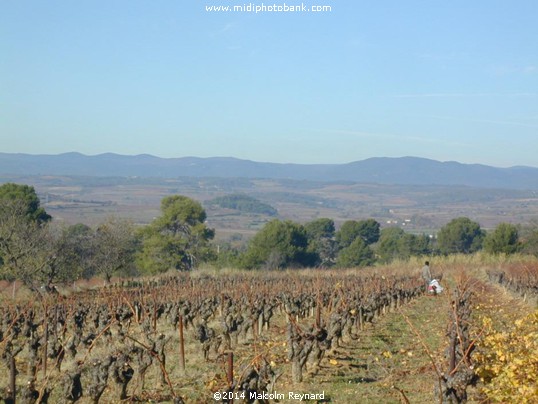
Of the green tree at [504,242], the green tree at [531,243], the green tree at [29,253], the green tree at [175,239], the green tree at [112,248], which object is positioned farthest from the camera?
the green tree at [504,242]

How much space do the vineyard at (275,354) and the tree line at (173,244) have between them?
967 cm

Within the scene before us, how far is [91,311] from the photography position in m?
22.5

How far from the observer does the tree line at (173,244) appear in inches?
1362

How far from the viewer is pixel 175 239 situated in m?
54.4

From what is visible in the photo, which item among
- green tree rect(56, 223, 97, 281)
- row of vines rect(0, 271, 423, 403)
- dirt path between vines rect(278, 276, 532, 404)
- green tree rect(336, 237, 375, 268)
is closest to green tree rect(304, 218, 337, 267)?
green tree rect(336, 237, 375, 268)

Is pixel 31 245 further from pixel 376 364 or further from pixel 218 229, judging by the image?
pixel 218 229

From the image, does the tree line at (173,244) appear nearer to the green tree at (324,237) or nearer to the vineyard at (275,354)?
the green tree at (324,237)

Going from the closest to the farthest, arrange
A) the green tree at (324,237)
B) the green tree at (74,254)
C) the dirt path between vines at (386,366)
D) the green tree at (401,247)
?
the dirt path between vines at (386,366) → the green tree at (74,254) → the green tree at (401,247) → the green tree at (324,237)

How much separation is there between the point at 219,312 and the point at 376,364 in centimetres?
1132

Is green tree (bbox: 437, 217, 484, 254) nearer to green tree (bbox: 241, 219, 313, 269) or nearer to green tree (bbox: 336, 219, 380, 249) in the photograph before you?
green tree (bbox: 336, 219, 380, 249)

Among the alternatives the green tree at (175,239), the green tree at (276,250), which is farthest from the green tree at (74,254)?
the green tree at (276,250)

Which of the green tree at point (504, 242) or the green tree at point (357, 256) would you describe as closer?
the green tree at point (504, 242)

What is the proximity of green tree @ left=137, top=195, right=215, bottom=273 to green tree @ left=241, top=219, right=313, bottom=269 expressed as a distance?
11.1ft

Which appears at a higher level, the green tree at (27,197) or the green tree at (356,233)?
the green tree at (27,197)
